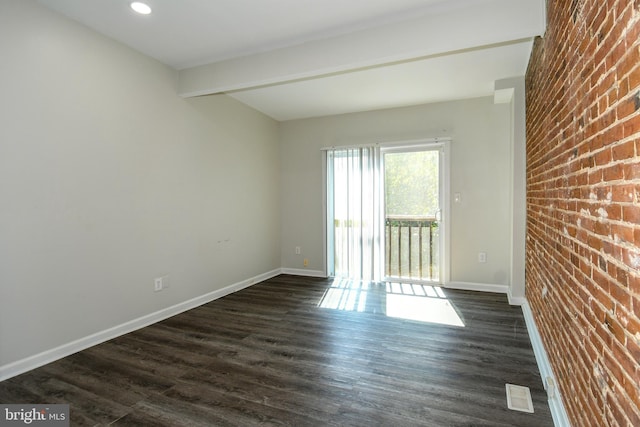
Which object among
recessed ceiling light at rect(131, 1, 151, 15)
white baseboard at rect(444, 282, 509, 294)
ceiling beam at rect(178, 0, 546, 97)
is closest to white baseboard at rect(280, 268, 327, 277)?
white baseboard at rect(444, 282, 509, 294)

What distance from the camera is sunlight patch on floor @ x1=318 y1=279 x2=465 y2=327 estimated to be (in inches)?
131

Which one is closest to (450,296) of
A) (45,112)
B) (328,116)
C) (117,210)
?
(328,116)

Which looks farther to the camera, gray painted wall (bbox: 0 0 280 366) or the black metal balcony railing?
the black metal balcony railing

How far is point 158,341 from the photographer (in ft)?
9.05

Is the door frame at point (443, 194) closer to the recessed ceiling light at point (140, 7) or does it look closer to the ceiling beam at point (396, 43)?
the ceiling beam at point (396, 43)

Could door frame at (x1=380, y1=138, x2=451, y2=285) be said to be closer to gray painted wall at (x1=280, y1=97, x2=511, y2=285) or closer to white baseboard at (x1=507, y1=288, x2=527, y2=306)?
gray painted wall at (x1=280, y1=97, x2=511, y2=285)

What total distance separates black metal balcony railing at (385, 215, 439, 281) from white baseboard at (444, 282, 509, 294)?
0.24 meters

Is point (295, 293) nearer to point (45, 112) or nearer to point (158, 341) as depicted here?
point (158, 341)

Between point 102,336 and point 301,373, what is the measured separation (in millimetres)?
1799

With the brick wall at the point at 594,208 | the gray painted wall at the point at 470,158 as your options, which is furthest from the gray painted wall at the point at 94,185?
the brick wall at the point at 594,208

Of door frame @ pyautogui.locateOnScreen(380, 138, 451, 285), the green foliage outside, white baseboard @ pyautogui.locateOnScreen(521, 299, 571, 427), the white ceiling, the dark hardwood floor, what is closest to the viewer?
white baseboard @ pyautogui.locateOnScreen(521, 299, 571, 427)

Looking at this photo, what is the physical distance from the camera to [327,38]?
2740mm

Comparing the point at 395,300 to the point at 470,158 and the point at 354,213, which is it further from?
the point at 470,158

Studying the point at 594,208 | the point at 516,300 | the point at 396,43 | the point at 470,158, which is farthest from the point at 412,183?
the point at 594,208
